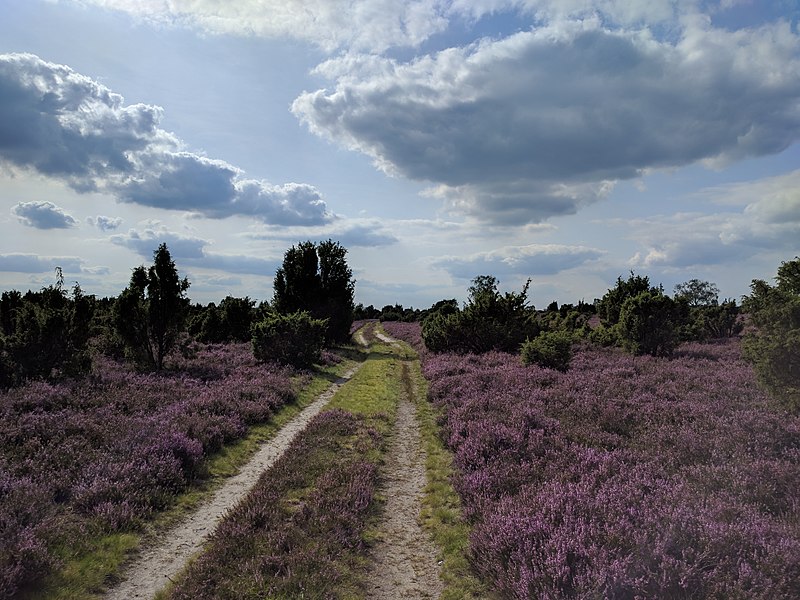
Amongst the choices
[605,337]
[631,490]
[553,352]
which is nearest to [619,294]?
[605,337]

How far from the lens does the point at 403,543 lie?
8.22 meters

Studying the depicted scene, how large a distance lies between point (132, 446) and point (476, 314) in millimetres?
25539

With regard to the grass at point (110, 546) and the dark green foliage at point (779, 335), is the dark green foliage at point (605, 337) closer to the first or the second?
the dark green foliage at point (779, 335)

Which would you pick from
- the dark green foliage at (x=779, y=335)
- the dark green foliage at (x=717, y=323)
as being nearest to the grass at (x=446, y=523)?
the dark green foliage at (x=779, y=335)

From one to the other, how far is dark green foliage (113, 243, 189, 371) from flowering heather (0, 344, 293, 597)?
3716mm

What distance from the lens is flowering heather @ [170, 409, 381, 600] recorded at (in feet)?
21.3

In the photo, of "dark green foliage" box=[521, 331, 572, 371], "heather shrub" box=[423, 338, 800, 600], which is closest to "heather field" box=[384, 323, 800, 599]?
"heather shrub" box=[423, 338, 800, 600]

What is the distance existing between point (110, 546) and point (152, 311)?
1957 centimetres

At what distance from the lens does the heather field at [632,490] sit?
5.48 metres

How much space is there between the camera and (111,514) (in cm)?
858

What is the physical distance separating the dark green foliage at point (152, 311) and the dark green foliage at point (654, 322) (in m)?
26.1

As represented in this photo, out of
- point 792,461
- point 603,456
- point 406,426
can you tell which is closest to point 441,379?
point 406,426

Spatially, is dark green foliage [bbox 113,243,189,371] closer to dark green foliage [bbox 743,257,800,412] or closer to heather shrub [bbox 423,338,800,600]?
heather shrub [bbox 423,338,800,600]

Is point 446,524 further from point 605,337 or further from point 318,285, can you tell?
point 318,285
